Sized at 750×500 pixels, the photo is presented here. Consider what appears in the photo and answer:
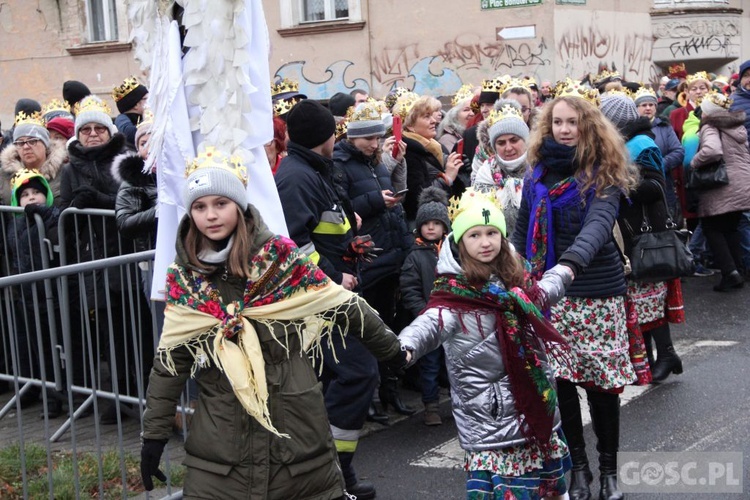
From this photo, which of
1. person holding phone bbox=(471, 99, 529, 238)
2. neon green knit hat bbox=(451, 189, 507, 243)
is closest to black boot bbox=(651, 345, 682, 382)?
person holding phone bbox=(471, 99, 529, 238)

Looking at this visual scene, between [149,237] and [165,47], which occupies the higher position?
[165,47]

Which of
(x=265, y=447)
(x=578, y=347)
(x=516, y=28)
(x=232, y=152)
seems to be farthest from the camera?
(x=516, y=28)

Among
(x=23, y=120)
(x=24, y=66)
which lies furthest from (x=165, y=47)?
(x=24, y=66)

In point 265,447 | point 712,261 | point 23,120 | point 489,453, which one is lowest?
point 712,261

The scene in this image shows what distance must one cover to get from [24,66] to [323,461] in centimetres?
2065

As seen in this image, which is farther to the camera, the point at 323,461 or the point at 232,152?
the point at 232,152

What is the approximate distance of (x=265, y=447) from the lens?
13.1 feet

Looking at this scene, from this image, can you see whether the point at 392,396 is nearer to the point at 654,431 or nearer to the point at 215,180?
the point at 654,431

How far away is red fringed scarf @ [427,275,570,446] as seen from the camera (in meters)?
4.65

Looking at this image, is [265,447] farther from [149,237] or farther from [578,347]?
[149,237]

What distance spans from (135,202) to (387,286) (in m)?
1.84

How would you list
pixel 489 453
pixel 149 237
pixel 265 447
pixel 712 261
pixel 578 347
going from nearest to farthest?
pixel 265 447 → pixel 489 453 → pixel 578 347 → pixel 149 237 → pixel 712 261

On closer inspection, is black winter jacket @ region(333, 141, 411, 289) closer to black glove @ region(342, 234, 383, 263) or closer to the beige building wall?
black glove @ region(342, 234, 383, 263)

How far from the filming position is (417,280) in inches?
274
